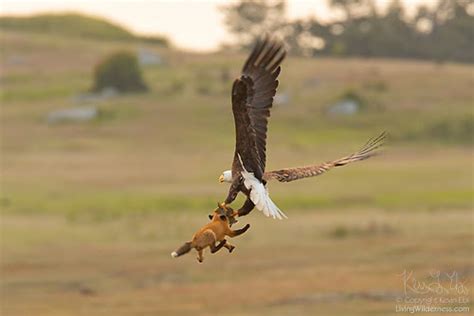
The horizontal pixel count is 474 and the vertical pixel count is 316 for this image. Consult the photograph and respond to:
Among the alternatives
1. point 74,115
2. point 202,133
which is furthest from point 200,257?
point 74,115

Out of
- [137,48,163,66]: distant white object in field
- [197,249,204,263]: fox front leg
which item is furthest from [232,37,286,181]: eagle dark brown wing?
[137,48,163,66]: distant white object in field

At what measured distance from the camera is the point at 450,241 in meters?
37.8

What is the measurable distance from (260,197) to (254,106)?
0.84m

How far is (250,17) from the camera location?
350 feet

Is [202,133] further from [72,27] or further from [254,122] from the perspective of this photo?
[254,122]

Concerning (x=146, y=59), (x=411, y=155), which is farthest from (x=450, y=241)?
(x=146, y=59)

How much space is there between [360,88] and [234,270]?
4601cm

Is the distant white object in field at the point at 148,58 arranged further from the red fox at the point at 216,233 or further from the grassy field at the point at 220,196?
the red fox at the point at 216,233

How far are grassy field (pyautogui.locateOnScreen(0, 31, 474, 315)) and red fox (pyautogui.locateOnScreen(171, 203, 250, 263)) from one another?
2095 centimetres

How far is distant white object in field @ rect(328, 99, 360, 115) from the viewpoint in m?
75.1

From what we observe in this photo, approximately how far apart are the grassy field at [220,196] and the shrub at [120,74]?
1601 millimetres

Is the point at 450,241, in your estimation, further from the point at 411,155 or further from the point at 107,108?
the point at 107,108

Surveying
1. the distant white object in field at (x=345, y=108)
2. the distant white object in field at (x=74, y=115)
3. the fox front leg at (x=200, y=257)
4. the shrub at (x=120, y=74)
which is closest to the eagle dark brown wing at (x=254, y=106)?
the fox front leg at (x=200, y=257)

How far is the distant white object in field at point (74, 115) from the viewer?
242ft
